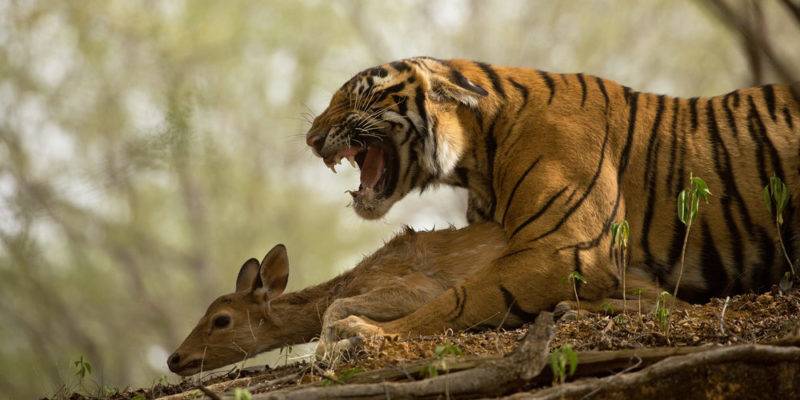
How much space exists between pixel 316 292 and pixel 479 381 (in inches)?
135

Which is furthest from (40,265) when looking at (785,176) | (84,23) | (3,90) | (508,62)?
(785,176)

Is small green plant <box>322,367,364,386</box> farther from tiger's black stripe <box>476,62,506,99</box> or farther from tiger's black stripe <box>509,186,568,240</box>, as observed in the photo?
tiger's black stripe <box>476,62,506,99</box>

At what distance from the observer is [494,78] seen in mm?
6910

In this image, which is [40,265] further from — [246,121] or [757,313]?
[757,313]

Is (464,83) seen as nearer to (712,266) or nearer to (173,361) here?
(712,266)

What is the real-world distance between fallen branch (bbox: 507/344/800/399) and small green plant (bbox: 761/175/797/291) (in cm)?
158

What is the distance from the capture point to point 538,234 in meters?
6.06

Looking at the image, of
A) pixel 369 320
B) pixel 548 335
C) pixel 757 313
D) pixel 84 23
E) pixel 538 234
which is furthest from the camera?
pixel 84 23

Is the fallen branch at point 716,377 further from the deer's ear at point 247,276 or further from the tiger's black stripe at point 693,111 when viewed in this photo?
the deer's ear at point 247,276

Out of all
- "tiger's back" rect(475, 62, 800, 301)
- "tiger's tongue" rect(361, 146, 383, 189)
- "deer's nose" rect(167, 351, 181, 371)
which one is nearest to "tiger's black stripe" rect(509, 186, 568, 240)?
"tiger's back" rect(475, 62, 800, 301)

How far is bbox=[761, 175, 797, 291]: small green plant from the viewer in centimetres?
552

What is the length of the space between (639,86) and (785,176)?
1450 cm

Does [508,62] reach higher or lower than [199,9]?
lower

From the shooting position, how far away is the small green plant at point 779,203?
5520 millimetres
